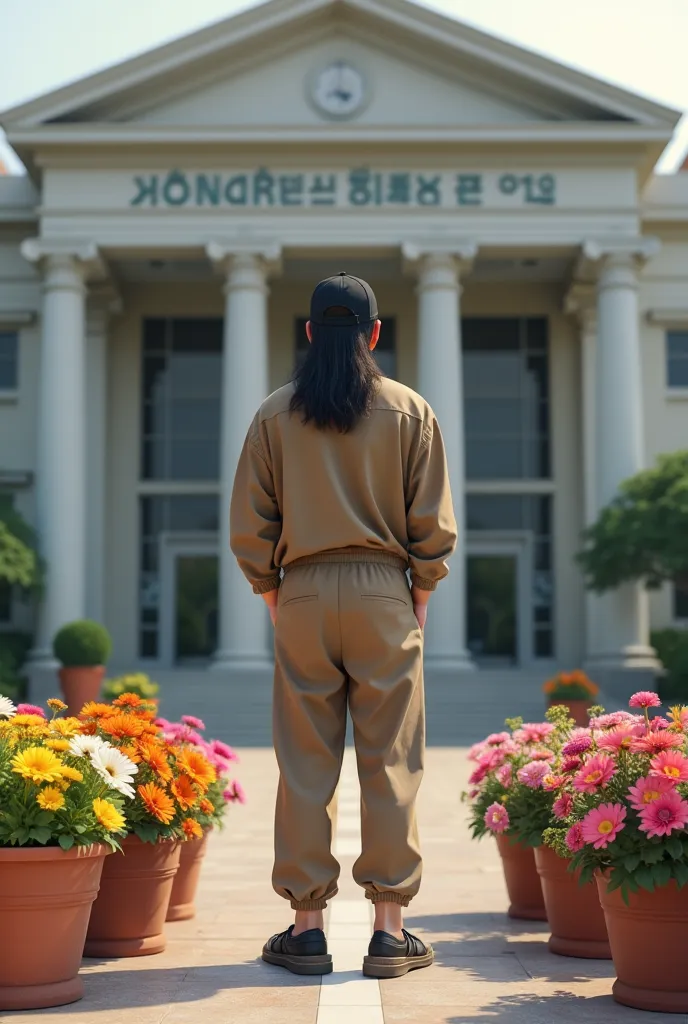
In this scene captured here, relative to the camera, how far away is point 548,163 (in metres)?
26.5

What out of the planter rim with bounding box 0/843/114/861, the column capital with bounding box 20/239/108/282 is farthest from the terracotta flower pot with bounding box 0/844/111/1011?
the column capital with bounding box 20/239/108/282

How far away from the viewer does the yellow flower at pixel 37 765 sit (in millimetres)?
4355

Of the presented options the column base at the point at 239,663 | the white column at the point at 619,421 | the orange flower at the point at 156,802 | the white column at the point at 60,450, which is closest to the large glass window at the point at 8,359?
the white column at the point at 60,450

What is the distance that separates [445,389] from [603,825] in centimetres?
2165

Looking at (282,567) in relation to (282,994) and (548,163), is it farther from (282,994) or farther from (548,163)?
(548,163)

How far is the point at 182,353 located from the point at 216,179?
18.0 feet

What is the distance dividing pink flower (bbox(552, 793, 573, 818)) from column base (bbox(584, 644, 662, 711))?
68.2 ft

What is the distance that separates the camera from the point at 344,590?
4789mm

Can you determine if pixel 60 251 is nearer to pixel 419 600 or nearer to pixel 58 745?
pixel 419 600

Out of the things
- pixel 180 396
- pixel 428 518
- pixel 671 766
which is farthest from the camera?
pixel 180 396

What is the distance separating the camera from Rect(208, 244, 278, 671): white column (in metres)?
25.7

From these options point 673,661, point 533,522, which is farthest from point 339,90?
point 673,661

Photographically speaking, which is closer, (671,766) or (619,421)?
(671,766)

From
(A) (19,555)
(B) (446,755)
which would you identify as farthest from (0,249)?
(B) (446,755)
